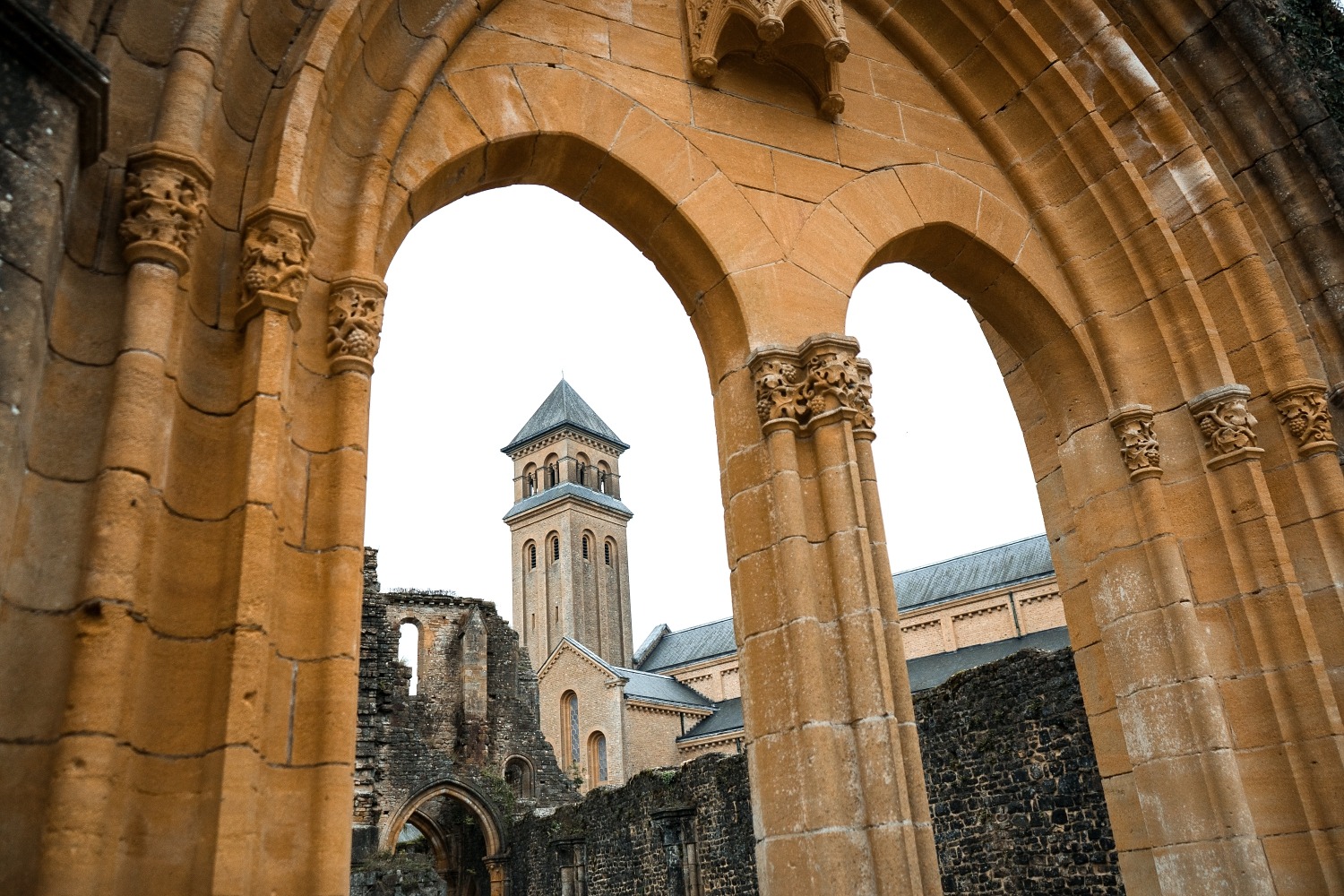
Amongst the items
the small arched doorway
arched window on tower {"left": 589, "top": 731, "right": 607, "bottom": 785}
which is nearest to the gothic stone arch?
the small arched doorway

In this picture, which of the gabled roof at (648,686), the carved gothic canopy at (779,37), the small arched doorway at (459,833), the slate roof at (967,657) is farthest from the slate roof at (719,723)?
the carved gothic canopy at (779,37)

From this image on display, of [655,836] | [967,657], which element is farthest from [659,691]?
[655,836]

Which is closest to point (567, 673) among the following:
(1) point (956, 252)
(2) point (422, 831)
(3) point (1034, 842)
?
(2) point (422, 831)

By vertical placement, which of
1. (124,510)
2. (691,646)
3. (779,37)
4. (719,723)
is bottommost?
(124,510)

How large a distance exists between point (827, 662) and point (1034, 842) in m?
8.49

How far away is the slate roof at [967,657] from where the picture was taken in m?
29.3

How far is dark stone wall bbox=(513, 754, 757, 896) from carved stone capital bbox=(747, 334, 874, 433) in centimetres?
1115

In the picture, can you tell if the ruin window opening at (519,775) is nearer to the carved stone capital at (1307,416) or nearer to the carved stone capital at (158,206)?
Answer: the carved stone capital at (1307,416)

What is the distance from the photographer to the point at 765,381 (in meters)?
4.15

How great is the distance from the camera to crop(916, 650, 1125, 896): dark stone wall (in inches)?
403

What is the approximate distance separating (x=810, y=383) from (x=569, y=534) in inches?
1973

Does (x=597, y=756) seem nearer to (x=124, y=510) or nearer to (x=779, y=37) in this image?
(x=779, y=37)

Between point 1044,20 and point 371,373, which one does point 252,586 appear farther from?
point 1044,20

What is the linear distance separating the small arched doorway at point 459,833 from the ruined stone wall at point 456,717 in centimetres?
23
